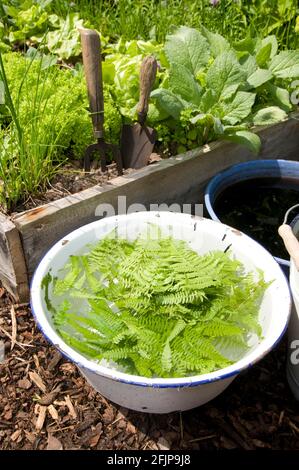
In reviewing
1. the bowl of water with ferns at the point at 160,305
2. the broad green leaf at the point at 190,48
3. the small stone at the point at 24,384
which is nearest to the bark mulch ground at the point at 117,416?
the small stone at the point at 24,384

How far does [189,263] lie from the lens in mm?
1533

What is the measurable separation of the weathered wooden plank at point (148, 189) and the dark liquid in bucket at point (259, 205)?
0.15m

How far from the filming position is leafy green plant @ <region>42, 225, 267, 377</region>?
4.54 ft

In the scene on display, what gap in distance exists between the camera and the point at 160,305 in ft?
4.84

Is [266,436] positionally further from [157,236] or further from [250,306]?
[157,236]

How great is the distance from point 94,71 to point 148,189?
507 millimetres

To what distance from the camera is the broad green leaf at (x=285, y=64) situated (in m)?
2.20

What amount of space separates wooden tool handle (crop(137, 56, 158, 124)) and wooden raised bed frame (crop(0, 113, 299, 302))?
23 cm

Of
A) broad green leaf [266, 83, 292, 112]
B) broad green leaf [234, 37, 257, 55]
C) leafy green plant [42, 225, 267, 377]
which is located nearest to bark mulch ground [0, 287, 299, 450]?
leafy green plant [42, 225, 267, 377]

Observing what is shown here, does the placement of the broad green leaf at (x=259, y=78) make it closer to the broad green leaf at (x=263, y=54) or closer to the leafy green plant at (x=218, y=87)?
Result: the leafy green plant at (x=218, y=87)

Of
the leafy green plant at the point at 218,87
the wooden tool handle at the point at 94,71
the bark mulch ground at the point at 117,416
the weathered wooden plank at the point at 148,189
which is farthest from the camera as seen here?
the leafy green plant at the point at 218,87

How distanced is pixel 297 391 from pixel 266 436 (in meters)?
0.18

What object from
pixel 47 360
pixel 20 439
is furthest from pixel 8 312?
pixel 20 439

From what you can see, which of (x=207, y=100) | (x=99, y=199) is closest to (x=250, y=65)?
(x=207, y=100)
